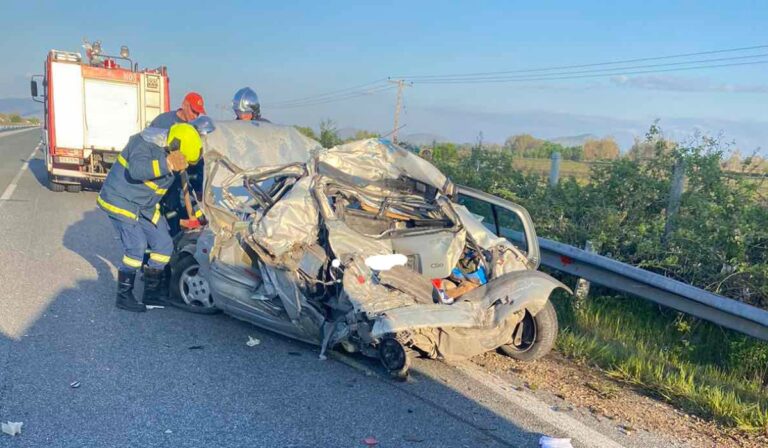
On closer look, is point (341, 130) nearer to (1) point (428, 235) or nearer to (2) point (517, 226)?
(2) point (517, 226)

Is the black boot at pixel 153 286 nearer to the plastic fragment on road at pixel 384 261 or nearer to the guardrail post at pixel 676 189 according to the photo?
the plastic fragment on road at pixel 384 261

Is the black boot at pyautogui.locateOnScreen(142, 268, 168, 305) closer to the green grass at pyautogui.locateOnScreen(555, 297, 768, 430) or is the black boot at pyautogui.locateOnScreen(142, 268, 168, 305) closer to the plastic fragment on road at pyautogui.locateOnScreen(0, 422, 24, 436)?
the plastic fragment on road at pyautogui.locateOnScreen(0, 422, 24, 436)

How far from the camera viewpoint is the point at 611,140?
31.2ft

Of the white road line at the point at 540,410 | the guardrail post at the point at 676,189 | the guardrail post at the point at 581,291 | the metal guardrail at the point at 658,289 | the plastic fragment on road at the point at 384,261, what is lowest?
the white road line at the point at 540,410

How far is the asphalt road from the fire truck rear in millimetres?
8367

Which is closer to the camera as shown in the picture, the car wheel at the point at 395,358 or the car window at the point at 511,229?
the car wheel at the point at 395,358

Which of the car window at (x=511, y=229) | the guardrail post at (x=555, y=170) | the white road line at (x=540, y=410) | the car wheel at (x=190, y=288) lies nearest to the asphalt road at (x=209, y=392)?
the white road line at (x=540, y=410)

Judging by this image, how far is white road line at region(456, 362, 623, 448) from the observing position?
3646mm

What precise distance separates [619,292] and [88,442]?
4843 mm

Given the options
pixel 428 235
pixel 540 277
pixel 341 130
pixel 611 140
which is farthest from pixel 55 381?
pixel 341 130

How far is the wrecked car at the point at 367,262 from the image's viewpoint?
429cm

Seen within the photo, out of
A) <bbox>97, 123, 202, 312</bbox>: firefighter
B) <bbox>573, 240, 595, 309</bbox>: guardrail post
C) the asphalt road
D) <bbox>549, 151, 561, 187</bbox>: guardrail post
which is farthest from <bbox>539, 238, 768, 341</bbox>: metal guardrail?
<bbox>97, 123, 202, 312</bbox>: firefighter

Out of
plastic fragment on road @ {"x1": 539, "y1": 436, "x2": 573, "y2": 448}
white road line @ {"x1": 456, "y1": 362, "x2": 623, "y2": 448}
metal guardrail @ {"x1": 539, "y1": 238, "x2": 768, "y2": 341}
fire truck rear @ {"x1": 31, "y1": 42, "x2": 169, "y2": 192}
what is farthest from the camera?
fire truck rear @ {"x1": 31, "y1": 42, "x2": 169, "y2": 192}

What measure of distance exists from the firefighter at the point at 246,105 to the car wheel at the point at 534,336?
13.0 ft
